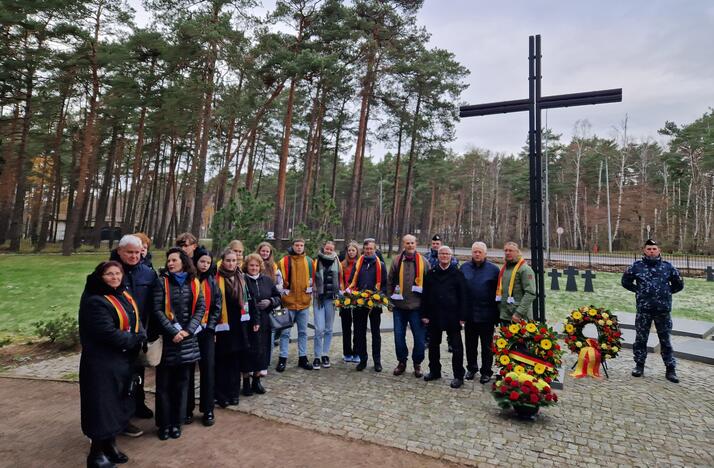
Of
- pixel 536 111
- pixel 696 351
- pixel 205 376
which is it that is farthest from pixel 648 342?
pixel 205 376

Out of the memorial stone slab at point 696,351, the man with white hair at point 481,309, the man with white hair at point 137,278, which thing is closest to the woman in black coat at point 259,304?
the man with white hair at point 137,278

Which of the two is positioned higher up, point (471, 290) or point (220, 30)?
point (220, 30)

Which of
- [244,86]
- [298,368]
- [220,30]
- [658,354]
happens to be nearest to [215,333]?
[298,368]

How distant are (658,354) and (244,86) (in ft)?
66.5

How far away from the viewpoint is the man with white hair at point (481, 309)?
5.34 m

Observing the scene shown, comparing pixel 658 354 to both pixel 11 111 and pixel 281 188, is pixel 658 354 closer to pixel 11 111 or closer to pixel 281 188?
pixel 281 188

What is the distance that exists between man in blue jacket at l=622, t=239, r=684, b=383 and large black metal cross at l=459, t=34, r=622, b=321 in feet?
5.55

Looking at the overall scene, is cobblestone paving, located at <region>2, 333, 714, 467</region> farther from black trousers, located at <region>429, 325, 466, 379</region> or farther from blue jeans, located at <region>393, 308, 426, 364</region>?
blue jeans, located at <region>393, 308, 426, 364</region>

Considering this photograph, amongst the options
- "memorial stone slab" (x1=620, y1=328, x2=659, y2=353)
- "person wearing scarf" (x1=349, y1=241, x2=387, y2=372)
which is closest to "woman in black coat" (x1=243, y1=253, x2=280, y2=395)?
Result: "person wearing scarf" (x1=349, y1=241, x2=387, y2=372)

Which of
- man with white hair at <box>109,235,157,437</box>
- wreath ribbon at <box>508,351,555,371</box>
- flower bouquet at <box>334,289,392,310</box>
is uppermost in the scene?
man with white hair at <box>109,235,157,437</box>

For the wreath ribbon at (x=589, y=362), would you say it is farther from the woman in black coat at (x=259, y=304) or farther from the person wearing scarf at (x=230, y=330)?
the person wearing scarf at (x=230, y=330)

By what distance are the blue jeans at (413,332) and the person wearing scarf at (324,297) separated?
1.05m

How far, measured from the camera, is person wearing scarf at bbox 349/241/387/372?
5.90m

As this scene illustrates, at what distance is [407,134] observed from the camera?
25.5 m
